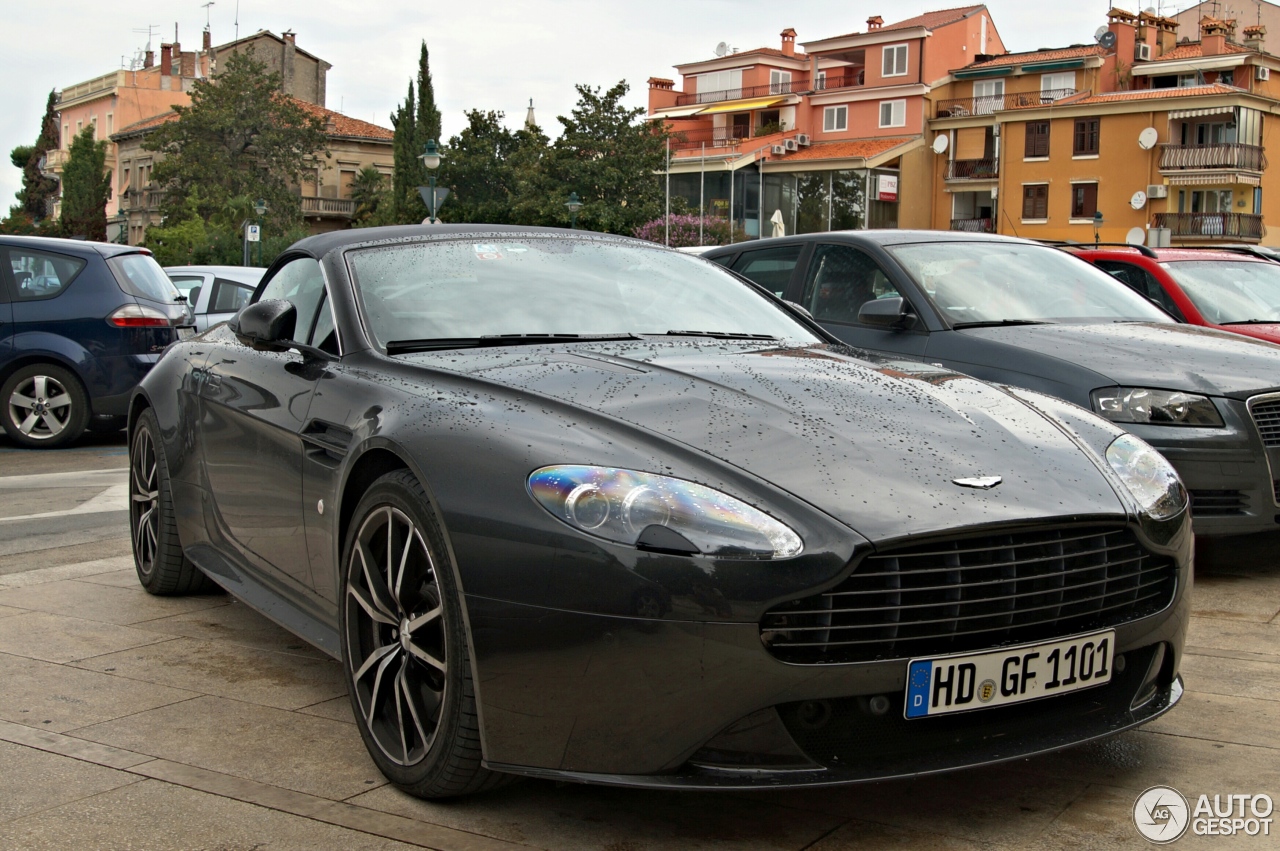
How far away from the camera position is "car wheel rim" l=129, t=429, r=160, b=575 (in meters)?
5.30

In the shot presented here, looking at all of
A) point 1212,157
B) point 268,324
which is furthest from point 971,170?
point 268,324

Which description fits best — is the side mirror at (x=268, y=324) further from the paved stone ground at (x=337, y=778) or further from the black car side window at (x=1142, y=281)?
the black car side window at (x=1142, y=281)

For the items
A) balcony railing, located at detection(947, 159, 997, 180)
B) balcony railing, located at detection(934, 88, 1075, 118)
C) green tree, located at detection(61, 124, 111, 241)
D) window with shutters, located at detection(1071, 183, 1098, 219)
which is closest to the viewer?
window with shutters, located at detection(1071, 183, 1098, 219)

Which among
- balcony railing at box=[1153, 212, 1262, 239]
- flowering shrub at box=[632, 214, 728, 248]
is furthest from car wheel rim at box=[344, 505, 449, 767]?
balcony railing at box=[1153, 212, 1262, 239]

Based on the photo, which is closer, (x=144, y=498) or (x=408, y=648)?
(x=408, y=648)

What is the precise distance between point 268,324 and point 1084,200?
60506 millimetres

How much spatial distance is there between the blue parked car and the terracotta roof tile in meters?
59.7

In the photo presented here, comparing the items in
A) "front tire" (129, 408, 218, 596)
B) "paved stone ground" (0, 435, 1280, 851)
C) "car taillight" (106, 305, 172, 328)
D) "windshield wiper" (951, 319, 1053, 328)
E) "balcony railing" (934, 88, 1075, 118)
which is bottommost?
"paved stone ground" (0, 435, 1280, 851)

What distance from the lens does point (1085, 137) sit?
60250mm

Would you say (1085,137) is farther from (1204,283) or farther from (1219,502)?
(1219,502)

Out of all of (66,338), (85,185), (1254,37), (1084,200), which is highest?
(1254,37)

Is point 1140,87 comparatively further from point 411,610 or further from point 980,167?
point 411,610

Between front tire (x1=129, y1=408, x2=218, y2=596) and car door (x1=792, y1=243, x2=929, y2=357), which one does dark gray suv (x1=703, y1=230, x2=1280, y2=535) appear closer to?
car door (x1=792, y1=243, x2=929, y2=357)

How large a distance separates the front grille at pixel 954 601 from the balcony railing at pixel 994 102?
6382cm
